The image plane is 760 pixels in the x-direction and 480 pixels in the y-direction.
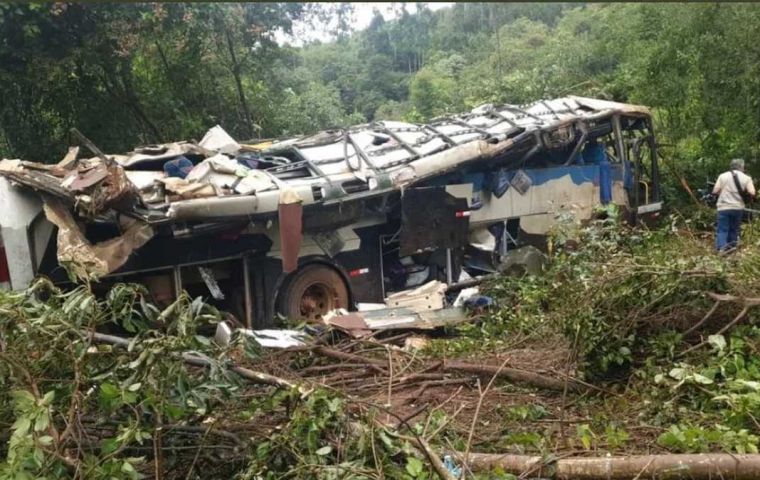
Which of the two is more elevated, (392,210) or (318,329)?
(392,210)

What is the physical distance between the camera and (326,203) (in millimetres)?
7613

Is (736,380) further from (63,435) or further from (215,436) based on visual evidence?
(63,435)

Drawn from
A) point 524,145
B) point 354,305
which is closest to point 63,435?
point 354,305

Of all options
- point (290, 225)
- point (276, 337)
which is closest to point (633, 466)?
point (276, 337)

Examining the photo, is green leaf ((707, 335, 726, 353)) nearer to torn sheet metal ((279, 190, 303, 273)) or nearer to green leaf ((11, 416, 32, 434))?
green leaf ((11, 416, 32, 434))

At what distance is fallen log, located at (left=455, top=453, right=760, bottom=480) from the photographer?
3.31 meters

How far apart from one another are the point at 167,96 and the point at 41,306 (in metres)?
11.1

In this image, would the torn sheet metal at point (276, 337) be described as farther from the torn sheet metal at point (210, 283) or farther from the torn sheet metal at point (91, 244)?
the torn sheet metal at point (91, 244)

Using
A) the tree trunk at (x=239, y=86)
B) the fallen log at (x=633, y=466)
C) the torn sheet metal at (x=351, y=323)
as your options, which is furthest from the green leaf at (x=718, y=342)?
the tree trunk at (x=239, y=86)

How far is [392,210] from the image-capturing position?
8359mm

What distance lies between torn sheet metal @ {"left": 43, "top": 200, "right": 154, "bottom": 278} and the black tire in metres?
1.79

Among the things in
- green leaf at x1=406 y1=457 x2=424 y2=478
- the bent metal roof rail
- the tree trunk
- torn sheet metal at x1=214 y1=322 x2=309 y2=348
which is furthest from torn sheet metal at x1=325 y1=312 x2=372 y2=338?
the tree trunk

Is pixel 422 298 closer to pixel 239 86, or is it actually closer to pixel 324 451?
pixel 324 451

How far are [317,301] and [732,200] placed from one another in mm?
5265
